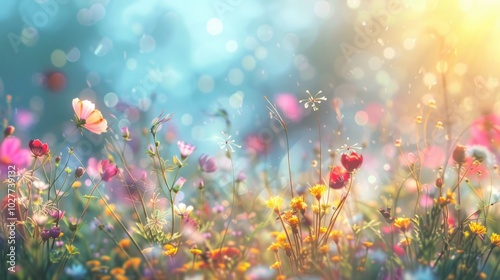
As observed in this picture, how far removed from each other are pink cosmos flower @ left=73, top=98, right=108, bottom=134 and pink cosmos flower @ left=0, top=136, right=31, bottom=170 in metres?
0.24

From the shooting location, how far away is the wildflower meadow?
3.99 ft

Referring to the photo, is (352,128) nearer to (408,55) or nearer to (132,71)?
(408,55)

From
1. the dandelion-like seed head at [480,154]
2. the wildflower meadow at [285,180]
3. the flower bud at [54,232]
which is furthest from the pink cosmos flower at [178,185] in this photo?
the dandelion-like seed head at [480,154]

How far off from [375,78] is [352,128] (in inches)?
19.5

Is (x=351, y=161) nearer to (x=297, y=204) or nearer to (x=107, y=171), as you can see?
(x=297, y=204)

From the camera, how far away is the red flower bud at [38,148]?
1197 millimetres

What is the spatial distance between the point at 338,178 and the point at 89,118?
22.8 inches

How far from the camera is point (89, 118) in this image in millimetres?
1243

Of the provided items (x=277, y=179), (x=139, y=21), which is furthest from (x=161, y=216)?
(x=139, y=21)

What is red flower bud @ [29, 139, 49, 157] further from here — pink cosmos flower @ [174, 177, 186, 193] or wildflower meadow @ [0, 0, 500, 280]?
pink cosmos flower @ [174, 177, 186, 193]

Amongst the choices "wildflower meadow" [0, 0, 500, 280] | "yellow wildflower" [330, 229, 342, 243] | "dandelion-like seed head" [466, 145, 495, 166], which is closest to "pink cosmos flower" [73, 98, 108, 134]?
"wildflower meadow" [0, 0, 500, 280]

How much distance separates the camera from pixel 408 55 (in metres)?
2.62

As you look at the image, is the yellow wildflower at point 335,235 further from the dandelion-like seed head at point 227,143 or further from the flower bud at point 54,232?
the flower bud at point 54,232

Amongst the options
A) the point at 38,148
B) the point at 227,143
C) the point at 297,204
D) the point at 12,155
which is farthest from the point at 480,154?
the point at 12,155
